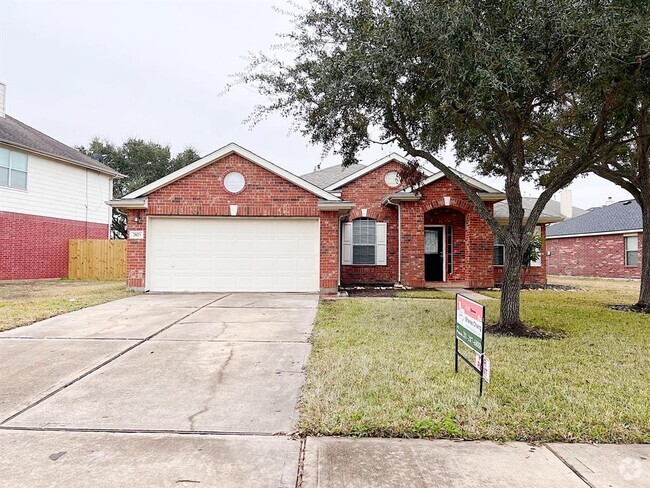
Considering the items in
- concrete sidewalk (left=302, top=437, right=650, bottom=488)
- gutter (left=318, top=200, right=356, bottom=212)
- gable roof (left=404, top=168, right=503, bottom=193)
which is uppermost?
gable roof (left=404, top=168, right=503, bottom=193)

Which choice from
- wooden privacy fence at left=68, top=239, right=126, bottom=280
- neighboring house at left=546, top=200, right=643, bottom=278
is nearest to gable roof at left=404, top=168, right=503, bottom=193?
neighboring house at left=546, top=200, right=643, bottom=278

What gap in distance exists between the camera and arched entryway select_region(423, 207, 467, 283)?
1500 cm

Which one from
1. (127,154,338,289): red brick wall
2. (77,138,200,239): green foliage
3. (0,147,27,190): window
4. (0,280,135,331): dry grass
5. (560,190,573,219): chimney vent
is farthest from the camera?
(77,138,200,239): green foliage

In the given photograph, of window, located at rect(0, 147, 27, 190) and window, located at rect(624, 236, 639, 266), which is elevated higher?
window, located at rect(0, 147, 27, 190)

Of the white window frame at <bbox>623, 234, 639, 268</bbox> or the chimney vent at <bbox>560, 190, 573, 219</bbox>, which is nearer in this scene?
the white window frame at <bbox>623, 234, 639, 268</bbox>

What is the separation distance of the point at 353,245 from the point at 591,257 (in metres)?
15.7

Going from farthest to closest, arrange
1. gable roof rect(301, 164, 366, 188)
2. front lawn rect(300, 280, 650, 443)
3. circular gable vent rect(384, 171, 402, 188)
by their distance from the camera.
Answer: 1. gable roof rect(301, 164, 366, 188)
2. circular gable vent rect(384, 171, 402, 188)
3. front lawn rect(300, 280, 650, 443)

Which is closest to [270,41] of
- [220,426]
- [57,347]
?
[57,347]

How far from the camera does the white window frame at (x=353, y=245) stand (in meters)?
15.0

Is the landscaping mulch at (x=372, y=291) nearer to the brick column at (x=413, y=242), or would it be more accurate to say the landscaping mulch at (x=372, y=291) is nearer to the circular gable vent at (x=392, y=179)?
the brick column at (x=413, y=242)

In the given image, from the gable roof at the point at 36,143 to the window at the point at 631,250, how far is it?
26.7 meters

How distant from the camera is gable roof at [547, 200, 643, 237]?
20.4 meters

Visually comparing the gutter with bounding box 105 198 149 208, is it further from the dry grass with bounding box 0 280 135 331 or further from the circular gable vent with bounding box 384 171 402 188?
the circular gable vent with bounding box 384 171 402 188

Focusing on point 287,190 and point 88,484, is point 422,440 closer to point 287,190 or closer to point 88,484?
point 88,484
